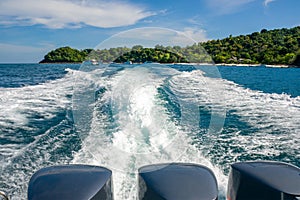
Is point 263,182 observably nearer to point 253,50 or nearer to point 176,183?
point 176,183

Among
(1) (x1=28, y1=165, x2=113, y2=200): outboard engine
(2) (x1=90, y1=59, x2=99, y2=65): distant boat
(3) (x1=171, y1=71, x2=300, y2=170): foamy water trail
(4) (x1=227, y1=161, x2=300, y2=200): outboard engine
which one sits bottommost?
(3) (x1=171, y1=71, x2=300, y2=170): foamy water trail

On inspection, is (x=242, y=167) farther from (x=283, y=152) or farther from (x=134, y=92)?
(x=134, y=92)

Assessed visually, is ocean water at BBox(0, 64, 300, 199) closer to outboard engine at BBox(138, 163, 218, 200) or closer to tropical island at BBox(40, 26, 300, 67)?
outboard engine at BBox(138, 163, 218, 200)

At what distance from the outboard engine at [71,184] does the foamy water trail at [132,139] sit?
0.92m

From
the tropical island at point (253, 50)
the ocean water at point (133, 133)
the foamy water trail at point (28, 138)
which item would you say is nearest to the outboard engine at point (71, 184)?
the ocean water at point (133, 133)

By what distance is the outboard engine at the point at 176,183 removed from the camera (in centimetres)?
146

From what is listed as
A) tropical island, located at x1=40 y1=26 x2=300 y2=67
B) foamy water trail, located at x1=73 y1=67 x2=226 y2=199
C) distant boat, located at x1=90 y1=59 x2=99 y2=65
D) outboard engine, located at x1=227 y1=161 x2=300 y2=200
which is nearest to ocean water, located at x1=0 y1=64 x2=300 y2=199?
foamy water trail, located at x1=73 y1=67 x2=226 y2=199

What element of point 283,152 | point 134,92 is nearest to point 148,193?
point 283,152

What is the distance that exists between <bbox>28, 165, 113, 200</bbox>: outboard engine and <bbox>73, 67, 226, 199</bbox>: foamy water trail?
92 cm

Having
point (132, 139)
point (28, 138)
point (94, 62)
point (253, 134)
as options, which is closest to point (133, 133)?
point (132, 139)

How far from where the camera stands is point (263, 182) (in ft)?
5.32

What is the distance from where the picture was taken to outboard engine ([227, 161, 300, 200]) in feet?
5.06

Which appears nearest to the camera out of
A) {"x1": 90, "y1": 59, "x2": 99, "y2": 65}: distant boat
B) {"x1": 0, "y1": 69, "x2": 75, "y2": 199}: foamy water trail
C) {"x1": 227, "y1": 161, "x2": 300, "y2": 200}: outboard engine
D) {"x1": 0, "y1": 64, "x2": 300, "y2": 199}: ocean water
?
{"x1": 227, "y1": 161, "x2": 300, "y2": 200}: outboard engine

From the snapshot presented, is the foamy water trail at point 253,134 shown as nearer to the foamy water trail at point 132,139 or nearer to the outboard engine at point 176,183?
the foamy water trail at point 132,139
